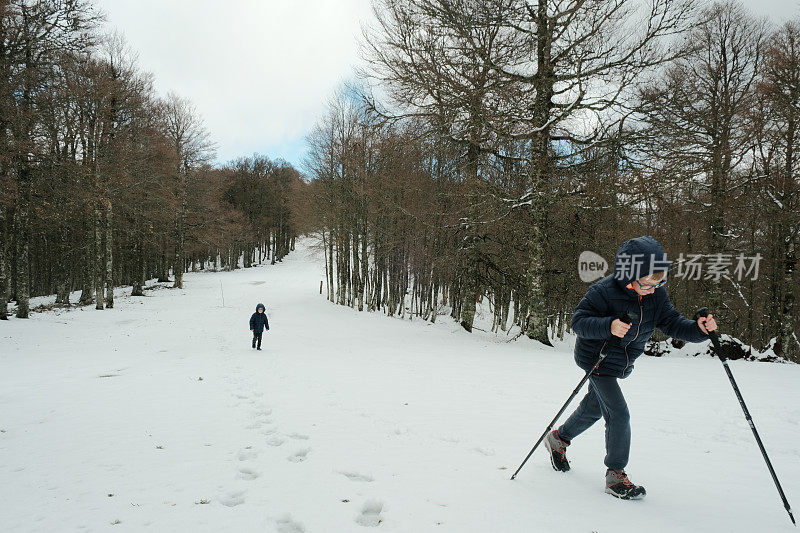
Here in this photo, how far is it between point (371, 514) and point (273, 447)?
5.57ft

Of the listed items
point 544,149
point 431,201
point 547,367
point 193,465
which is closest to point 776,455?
point 547,367

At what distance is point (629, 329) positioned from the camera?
2861 millimetres

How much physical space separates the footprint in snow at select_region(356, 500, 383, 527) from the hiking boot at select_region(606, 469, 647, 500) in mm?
1869

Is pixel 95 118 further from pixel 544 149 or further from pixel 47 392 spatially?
pixel 544 149

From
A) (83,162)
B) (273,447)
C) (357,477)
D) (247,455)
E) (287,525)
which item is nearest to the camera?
(287,525)

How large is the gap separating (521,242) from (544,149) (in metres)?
3.57

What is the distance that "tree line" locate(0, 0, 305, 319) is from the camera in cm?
1299

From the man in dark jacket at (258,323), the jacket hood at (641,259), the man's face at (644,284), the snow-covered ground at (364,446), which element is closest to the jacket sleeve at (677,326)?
the man's face at (644,284)

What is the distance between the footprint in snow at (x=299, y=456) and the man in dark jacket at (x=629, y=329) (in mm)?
2781

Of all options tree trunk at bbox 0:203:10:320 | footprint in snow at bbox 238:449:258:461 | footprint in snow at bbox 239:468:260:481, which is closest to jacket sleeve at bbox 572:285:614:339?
footprint in snow at bbox 239:468:260:481

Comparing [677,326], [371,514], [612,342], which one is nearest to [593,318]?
[612,342]

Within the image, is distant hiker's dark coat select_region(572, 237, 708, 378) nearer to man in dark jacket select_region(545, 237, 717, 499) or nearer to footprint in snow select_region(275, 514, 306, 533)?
man in dark jacket select_region(545, 237, 717, 499)

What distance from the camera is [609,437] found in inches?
123

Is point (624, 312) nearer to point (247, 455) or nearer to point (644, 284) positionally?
point (644, 284)
